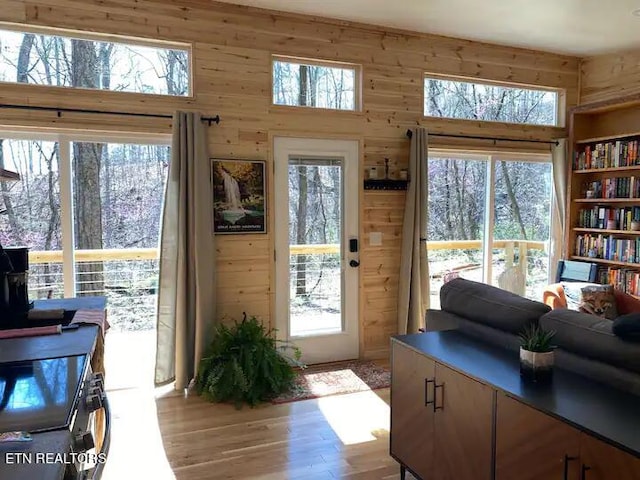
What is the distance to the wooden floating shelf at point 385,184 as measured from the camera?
4.59 m

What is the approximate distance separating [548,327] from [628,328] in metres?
0.37

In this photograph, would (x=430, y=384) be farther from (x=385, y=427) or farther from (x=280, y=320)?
(x=280, y=320)

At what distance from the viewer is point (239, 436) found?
3170 millimetres

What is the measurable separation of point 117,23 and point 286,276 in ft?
8.06

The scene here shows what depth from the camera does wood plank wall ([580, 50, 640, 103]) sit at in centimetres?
500

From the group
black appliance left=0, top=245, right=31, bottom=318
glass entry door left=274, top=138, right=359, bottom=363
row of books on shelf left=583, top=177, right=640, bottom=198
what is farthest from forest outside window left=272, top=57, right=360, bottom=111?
row of books on shelf left=583, top=177, right=640, bottom=198

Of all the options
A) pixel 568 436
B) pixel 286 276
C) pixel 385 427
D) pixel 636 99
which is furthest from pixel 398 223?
pixel 568 436

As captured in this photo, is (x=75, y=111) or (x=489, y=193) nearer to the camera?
(x=75, y=111)

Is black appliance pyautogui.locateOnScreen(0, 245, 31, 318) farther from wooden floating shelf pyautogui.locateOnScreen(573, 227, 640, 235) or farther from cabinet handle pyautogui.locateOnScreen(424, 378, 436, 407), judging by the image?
wooden floating shelf pyautogui.locateOnScreen(573, 227, 640, 235)

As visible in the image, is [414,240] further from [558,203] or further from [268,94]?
[558,203]

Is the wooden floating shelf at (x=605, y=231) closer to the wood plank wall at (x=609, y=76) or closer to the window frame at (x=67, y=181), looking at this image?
the wood plank wall at (x=609, y=76)

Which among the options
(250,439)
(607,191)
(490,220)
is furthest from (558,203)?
(250,439)

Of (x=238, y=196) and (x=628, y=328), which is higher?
(x=238, y=196)

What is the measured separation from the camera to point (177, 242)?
154 inches
